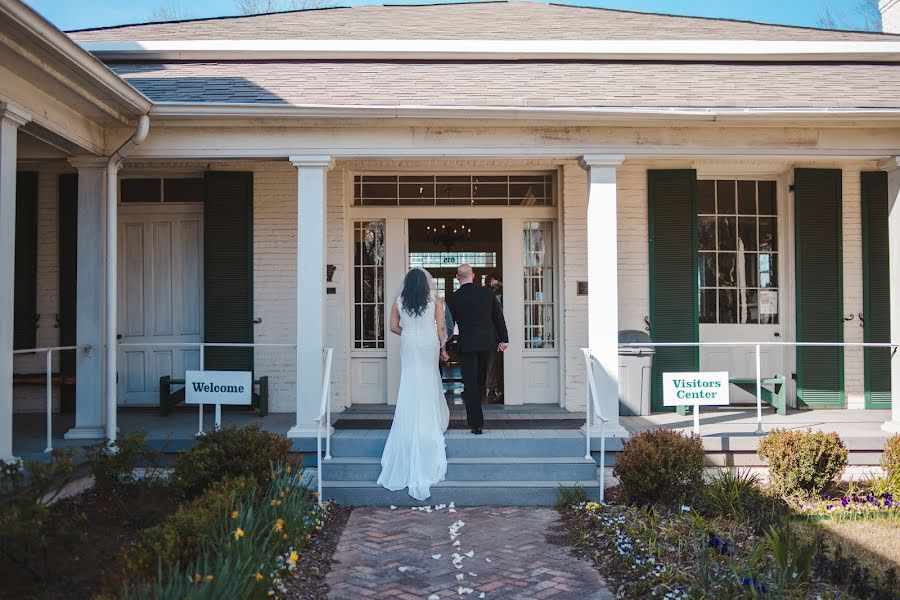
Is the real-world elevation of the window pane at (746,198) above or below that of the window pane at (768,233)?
above

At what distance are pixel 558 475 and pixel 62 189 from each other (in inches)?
252

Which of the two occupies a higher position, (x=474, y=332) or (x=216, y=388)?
(x=474, y=332)

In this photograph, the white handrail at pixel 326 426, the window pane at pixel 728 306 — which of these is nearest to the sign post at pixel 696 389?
the window pane at pixel 728 306

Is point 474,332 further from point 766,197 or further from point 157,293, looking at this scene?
point 766,197

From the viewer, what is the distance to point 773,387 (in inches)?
323

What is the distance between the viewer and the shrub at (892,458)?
19.4ft

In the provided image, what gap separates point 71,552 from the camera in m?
4.26

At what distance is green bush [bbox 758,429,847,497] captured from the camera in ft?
19.4

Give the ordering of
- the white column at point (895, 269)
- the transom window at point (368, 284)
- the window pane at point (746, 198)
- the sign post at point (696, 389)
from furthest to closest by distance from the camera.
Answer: the window pane at point (746, 198)
the transom window at point (368, 284)
the white column at point (895, 269)
the sign post at point (696, 389)

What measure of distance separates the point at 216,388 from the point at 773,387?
19.3 ft

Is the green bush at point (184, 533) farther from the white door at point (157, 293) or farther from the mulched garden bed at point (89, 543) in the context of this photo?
the white door at point (157, 293)

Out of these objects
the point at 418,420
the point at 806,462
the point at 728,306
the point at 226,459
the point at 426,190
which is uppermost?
the point at 426,190

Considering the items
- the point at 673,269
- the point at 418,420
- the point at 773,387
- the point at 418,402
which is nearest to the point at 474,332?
the point at 418,402

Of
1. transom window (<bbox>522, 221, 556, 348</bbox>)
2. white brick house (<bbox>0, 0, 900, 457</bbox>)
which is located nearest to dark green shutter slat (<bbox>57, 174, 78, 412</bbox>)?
white brick house (<bbox>0, 0, 900, 457</bbox>)
